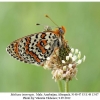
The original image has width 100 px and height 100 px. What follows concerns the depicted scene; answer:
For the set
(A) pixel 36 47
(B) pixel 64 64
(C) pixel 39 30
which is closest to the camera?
(B) pixel 64 64

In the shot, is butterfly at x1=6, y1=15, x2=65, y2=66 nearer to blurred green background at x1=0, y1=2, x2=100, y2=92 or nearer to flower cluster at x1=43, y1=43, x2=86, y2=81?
flower cluster at x1=43, y1=43, x2=86, y2=81

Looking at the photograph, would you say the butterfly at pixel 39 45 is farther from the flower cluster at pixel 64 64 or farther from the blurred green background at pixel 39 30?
the blurred green background at pixel 39 30

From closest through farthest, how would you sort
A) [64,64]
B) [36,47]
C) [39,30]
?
[64,64] → [36,47] → [39,30]

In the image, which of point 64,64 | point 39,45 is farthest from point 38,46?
point 64,64

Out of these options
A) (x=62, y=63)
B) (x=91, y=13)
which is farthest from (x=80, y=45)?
(x=62, y=63)

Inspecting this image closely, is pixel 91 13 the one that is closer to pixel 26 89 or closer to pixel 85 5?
pixel 85 5

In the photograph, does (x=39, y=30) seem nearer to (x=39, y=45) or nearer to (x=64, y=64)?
(x=39, y=45)
